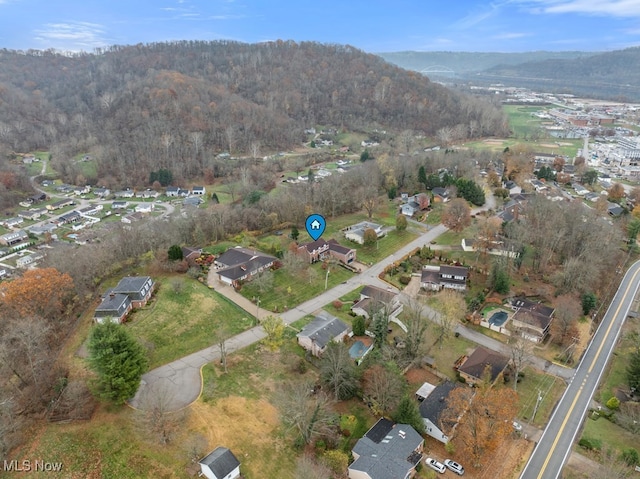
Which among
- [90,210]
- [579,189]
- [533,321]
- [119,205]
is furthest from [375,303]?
[90,210]

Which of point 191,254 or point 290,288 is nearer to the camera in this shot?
point 290,288

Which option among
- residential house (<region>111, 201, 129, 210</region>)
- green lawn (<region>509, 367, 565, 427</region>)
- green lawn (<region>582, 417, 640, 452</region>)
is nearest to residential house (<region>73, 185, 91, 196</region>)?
residential house (<region>111, 201, 129, 210</region>)

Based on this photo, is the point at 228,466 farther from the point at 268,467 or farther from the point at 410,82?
the point at 410,82

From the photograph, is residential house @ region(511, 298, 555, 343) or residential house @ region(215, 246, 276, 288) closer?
residential house @ region(511, 298, 555, 343)

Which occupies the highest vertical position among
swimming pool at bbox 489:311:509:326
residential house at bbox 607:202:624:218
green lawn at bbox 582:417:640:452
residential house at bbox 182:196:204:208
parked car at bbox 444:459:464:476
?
parked car at bbox 444:459:464:476

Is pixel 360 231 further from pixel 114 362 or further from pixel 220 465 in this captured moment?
pixel 220 465

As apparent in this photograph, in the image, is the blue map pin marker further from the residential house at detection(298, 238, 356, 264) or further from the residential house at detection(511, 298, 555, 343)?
the residential house at detection(511, 298, 555, 343)

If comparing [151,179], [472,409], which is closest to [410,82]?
[151,179]
